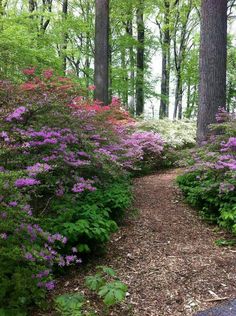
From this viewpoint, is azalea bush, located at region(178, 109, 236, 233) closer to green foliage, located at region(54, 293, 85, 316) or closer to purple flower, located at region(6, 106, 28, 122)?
green foliage, located at region(54, 293, 85, 316)

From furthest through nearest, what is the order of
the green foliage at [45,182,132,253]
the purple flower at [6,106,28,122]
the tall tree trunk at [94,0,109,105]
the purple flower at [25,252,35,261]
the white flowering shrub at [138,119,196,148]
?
the white flowering shrub at [138,119,196,148] < the tall tree trunk at [94,0,109,105] < the purple flower at [6,106,28,122] < the green foliage at [45,182,132,253] < the purple flower at [25,252,35,261]

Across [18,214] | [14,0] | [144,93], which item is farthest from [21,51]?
[14,0]

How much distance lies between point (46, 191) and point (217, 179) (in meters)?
2.62

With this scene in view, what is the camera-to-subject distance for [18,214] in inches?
96.1

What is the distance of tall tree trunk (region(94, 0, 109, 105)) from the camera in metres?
8.71

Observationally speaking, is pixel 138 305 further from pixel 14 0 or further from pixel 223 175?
pixel 14 0

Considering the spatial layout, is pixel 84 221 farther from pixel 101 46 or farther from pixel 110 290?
pixel 101 46

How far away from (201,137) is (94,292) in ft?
13.6

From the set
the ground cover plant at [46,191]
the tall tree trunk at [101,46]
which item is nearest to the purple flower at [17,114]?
the ground cover plant at [46,191]

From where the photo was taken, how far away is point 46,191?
12.8ft

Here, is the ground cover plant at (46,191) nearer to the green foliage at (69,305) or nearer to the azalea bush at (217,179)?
the green foliage at (69,305)

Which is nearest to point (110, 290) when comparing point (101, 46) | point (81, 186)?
point (81, 186)

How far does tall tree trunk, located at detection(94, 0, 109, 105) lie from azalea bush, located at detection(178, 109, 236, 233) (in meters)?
3.99

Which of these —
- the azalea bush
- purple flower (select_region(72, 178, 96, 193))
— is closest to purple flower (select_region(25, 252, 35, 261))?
purple flower (select_region(72, 178, 96, 193))
